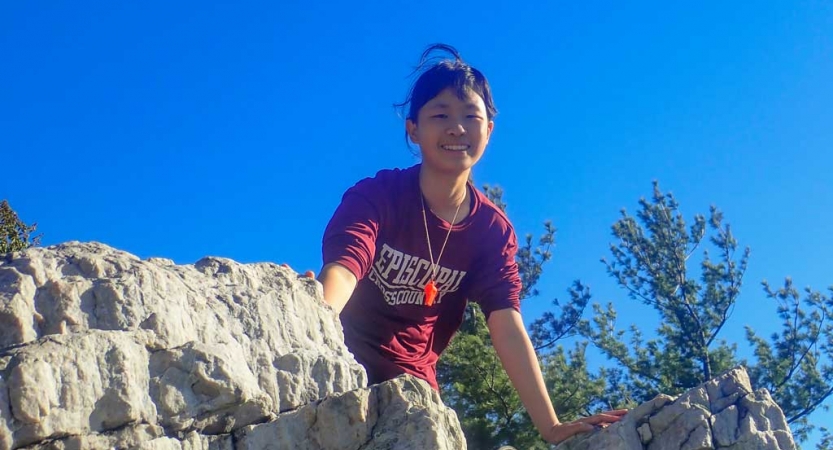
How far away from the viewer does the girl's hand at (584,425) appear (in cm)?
380

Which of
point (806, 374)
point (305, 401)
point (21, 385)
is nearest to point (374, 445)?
point (305, 401)

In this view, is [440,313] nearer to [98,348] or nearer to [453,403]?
[98,348]

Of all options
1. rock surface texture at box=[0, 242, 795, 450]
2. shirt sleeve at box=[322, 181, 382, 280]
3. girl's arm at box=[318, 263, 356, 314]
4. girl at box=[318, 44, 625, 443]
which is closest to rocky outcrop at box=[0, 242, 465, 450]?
rock surface texture at box=[0, 242, 795, 450]

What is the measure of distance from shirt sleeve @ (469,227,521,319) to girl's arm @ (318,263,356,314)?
91 centimetres

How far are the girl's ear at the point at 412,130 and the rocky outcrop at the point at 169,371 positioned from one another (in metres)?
1.60

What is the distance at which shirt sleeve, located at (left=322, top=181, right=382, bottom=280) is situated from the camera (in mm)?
3613

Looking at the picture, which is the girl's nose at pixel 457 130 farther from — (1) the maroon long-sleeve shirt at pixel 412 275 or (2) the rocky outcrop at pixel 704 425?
(2) the rocky outcrop at pixel 704 425

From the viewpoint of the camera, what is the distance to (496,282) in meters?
4.30

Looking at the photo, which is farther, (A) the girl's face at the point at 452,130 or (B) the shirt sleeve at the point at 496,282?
(B) the shirt sleeve at the point at 496,282

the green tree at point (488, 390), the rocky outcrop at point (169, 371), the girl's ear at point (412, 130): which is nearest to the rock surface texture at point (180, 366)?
the rocky outcrop at point (169, 371)

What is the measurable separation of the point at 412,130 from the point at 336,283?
110cm

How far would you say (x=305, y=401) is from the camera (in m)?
2.64

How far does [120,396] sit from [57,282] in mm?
370

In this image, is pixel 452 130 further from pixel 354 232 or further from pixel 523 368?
pixel 523 368
